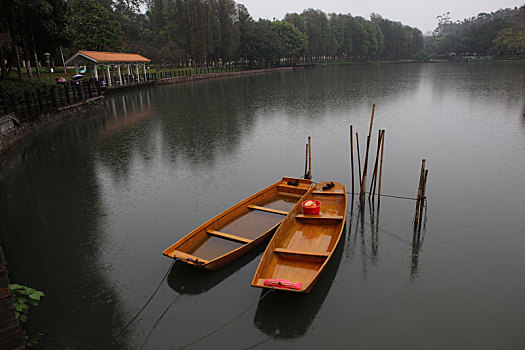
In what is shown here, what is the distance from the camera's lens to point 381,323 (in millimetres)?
6227

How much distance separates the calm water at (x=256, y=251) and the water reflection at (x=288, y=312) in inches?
1.0

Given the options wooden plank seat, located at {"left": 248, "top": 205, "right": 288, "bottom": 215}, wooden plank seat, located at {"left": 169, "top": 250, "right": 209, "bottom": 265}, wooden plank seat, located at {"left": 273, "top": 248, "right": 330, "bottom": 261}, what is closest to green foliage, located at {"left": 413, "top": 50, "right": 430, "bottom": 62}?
wooden plank seat, located at {"left": 248, "top": 205, "right": 288, "bottom": 215}

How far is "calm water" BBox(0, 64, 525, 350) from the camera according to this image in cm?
613

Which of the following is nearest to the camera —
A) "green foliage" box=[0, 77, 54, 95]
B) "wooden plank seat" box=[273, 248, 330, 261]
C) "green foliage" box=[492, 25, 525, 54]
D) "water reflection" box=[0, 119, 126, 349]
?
"water reflection" box=[0, 119, 126, 349]

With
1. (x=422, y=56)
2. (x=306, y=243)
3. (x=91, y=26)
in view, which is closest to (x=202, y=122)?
(x=306, y=243)

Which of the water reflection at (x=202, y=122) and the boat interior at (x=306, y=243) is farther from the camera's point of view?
the water reflection at (x=202, y=122)

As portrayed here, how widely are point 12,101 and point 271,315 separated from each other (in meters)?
18.6

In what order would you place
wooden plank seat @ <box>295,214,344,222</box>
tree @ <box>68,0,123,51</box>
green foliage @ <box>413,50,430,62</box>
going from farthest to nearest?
1. green foliage @ <box>413,50,430,62</box>
2. tree @ <box>68,0,123,51</box>
3. wooden plank seat @ <box>295,214,344,222</box>

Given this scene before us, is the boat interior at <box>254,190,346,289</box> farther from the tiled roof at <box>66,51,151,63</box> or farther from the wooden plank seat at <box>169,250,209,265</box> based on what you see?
the tiled roof at <box>66,51,151,63</box>

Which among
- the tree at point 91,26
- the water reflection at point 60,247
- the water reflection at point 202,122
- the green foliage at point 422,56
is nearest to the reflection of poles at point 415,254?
the water reflection at point 60,247

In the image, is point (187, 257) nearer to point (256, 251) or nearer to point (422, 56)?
point (256, 251)

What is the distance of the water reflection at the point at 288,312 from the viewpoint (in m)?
6.10

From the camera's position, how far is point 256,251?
8102mm

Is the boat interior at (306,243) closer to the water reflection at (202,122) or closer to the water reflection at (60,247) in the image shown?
the water reflection at (60,247)
